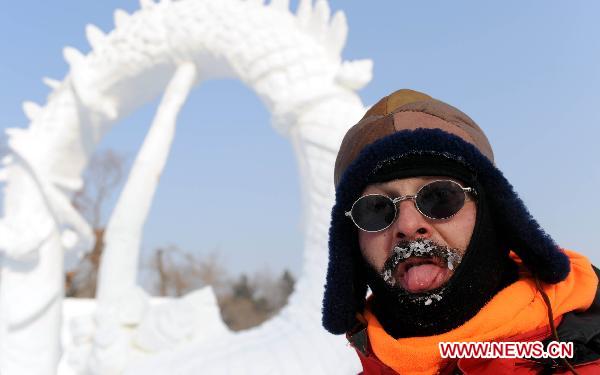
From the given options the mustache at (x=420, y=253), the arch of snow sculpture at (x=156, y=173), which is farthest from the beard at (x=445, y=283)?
the arch of snow sculpture at (x=156, y=173)

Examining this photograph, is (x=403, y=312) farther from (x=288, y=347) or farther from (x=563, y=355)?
(x=288, y=347)

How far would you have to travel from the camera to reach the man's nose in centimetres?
88

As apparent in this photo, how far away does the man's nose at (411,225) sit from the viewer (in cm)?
88

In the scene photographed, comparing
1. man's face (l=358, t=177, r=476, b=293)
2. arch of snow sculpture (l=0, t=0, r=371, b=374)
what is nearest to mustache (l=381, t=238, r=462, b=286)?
man's face (l=358, t=177, r=476, b=293)

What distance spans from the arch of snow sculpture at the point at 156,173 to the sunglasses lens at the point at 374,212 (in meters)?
1.74

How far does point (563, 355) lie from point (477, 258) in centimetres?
18

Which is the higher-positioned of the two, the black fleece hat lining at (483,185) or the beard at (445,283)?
the black fleece hat lining at (483,185)

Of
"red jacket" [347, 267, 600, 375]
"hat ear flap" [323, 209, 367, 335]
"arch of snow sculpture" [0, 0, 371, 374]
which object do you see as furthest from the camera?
"arch of snow sculpture" [0, 0, 371, 374]

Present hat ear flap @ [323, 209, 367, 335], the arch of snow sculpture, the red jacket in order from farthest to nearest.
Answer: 1. the arch of snow sculpture
2. hat ear flap @ [323, 209, 367, 335]
3. the red jacket

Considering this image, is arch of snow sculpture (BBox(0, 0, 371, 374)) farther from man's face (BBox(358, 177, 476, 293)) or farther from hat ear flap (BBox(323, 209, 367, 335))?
man's face (BBox(358, 177, 476, 293))

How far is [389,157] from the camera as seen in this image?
0.91 metres

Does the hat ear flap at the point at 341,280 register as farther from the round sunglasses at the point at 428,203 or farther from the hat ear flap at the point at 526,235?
the hat ear flap at the point at 526,235

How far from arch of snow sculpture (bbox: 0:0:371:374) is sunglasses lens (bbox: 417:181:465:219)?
179 centimetres

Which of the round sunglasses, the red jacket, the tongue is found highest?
the round sunglasses
